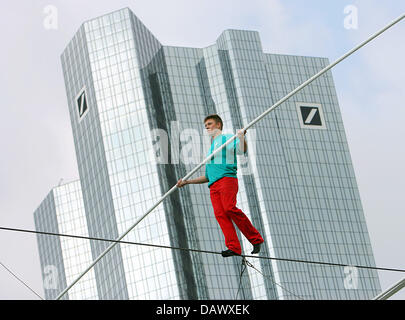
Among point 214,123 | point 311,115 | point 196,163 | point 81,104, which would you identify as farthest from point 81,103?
point 214,123

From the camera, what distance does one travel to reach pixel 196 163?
112 meters

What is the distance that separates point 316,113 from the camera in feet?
433

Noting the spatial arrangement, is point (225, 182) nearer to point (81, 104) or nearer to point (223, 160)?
point (223, 160)

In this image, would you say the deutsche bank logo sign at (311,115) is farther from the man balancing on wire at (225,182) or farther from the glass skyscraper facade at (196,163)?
the man balancing on wire at (225,182)

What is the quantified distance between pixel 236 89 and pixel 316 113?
20.5m

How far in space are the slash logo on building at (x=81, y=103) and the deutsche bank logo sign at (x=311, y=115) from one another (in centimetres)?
3358

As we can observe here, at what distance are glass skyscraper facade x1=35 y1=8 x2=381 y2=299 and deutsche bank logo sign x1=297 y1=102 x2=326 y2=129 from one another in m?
0.23

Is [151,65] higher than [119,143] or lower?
higher

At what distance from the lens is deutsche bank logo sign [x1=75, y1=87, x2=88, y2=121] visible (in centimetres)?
11669

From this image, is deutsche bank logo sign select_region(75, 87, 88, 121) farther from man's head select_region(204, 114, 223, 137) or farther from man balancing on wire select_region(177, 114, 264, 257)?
man's head select_region(204, 114, 223, 137)
